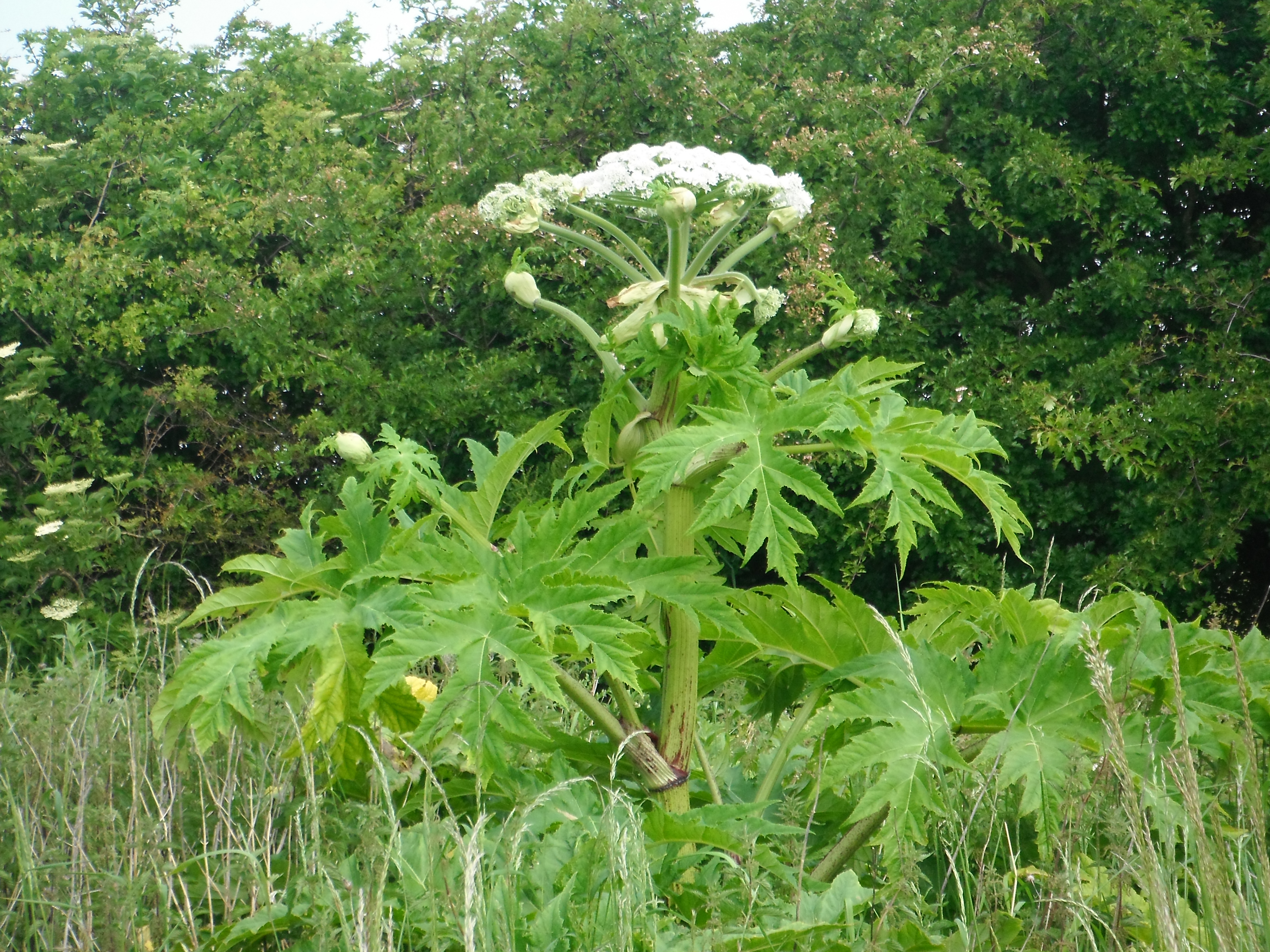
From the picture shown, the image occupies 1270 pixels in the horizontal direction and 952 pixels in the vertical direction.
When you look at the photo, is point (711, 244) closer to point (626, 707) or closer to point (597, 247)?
point (597, 247)

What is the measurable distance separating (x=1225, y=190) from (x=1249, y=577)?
2143 millimetres

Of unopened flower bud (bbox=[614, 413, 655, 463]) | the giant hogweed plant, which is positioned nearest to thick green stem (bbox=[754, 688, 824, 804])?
the giant hogweed plant

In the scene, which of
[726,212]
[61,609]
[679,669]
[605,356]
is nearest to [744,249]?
[726,212]

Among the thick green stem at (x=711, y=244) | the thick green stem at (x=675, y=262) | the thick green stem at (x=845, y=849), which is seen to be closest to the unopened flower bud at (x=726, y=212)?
the thick green stem at (x=711, y=244)

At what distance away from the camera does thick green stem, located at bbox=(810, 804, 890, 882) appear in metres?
1.90

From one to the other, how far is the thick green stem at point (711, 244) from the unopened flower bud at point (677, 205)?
8 centimetres

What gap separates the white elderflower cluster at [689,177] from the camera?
6.59 feet

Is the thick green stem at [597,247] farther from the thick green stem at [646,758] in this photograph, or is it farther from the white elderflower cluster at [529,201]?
the thick green stem at [646,758]

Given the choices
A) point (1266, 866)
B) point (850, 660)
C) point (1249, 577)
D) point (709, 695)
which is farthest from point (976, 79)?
point (1266, 866)

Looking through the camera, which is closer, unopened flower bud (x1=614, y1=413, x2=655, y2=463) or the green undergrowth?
the green undergrowth

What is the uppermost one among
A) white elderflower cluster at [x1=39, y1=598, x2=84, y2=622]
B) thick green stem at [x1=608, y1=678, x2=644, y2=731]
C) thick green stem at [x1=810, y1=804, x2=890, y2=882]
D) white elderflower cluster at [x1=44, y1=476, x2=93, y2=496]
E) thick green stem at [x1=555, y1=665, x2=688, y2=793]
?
thick green stem at [x1=608, y1=678, x2=644, y2=731]

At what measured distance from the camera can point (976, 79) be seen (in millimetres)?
6445

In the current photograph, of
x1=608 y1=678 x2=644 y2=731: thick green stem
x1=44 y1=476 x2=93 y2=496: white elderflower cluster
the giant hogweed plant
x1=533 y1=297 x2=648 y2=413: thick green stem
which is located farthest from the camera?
x1=44 y1=476 x2=93 y2=496: white elderflower cluster

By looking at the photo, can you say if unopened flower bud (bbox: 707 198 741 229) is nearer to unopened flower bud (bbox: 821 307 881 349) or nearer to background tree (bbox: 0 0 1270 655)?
unopened flower bud (bbox: 821 307 881 349)
